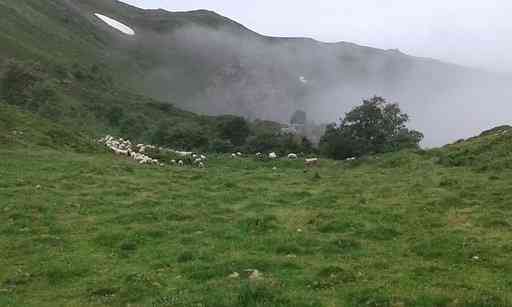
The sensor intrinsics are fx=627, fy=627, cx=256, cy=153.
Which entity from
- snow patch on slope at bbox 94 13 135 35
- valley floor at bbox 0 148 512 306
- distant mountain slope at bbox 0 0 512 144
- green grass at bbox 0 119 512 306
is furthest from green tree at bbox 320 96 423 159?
snow patch on slope at bbox 94 13 135 35

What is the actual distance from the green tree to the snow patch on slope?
121218mm

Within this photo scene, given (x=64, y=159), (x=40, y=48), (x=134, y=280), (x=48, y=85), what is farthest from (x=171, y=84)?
(x=134, y=280)

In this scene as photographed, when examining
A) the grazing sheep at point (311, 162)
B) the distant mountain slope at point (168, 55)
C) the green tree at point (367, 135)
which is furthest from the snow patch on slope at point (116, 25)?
the grazing sheep at point (311, 162)

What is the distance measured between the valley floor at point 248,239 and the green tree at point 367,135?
860 inches

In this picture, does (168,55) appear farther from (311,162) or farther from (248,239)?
(248,239)

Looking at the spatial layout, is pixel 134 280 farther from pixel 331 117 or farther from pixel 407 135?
pixel 331 117

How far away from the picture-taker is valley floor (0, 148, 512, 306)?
1273cm

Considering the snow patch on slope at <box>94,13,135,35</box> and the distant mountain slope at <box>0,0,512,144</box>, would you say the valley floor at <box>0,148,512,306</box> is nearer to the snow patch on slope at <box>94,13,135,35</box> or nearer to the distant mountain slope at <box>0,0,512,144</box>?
the distant mountain slope at <box>0,0,512,144</box>

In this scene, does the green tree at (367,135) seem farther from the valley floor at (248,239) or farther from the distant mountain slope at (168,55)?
the distant mountain slope at (168,55)

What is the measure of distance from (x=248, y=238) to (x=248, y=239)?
0.51ft

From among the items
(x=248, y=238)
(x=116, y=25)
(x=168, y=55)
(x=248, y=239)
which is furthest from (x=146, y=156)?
(x=116, y=25)

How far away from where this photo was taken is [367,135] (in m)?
53.8

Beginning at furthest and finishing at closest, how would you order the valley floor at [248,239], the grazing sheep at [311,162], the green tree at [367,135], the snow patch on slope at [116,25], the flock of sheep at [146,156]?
the snow patch on slope at [116,25] < the green tree at [367,135] < the grazing sheep at [311,162] < the flock of sheep at [146,156] < the valley floor at [248,239]

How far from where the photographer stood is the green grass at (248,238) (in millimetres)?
12742
